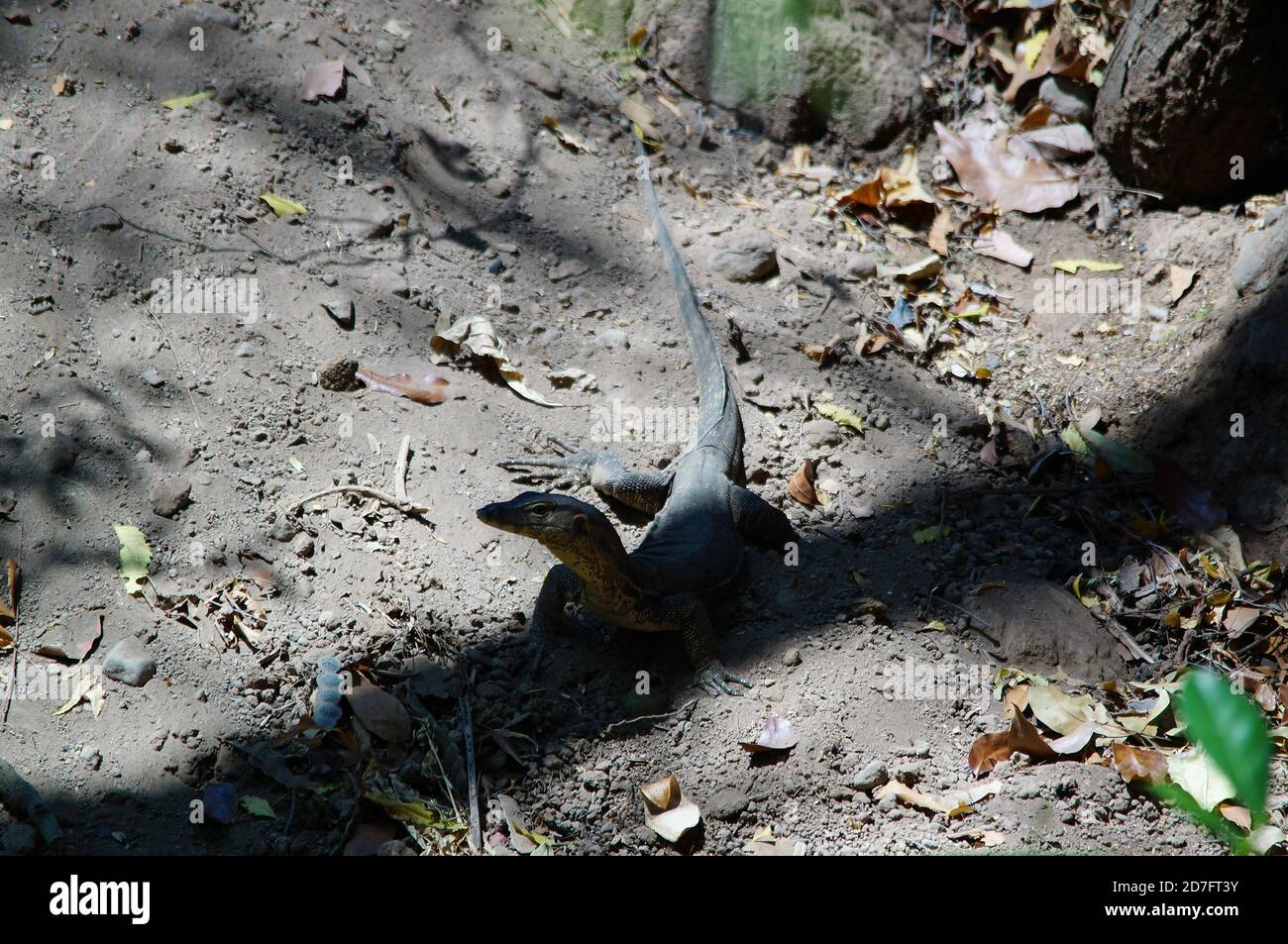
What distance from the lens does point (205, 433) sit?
452cm

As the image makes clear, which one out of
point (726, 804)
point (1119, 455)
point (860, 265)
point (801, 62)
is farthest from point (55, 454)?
point (801, 62)

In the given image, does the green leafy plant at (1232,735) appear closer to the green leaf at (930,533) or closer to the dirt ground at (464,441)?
the dirt ground at (464,441)

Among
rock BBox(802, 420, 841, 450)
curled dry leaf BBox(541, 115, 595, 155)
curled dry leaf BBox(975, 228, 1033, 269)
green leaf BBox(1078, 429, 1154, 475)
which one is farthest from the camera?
curled dry leaf BBox(541, 115, 595, 155)

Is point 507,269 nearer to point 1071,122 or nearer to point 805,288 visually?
point 805,288

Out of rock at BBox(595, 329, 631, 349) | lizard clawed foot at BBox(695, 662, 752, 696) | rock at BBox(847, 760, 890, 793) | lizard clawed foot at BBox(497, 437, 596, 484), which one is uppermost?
rock at BBox(595, 329, 631, 349)

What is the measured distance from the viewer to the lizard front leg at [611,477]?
5.16m

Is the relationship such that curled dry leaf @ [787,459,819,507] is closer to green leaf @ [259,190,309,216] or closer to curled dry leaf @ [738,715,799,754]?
curled dry leaf @ [738,715,799,754]

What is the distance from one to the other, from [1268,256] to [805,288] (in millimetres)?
2608

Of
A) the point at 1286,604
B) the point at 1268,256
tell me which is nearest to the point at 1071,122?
the point at 1268,256

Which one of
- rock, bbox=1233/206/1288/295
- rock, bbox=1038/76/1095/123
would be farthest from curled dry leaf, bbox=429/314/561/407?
rock, bbox=1038/76/1095/123

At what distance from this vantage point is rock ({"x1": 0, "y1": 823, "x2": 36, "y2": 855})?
304 cm

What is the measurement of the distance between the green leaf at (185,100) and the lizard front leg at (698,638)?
414 centimetres

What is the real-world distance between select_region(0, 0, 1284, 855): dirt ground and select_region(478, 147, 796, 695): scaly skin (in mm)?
153

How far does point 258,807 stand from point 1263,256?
576 cm
